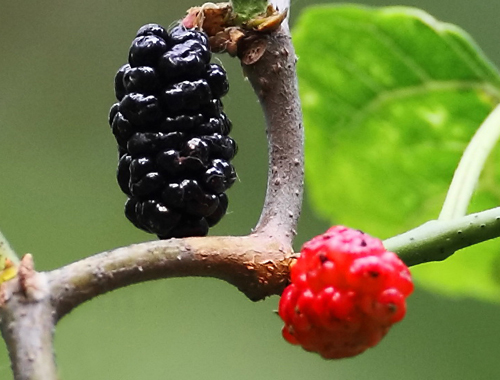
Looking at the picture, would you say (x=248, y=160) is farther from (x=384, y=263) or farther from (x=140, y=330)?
(x=384, y=263)

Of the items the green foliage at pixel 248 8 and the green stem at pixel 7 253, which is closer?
the green stem at pixel 7 253

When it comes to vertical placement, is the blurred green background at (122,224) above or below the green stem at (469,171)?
above

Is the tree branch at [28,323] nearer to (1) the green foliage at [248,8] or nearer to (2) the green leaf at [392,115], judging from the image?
(1) the green foliage at [248,8]

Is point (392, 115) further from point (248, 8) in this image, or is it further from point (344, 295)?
point (344, 295)

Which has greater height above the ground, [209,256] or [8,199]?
[8,199]

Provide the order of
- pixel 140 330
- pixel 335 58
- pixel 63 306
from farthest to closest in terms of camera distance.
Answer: pixel 140 330 → pixel 335 58 → pixel 63 306

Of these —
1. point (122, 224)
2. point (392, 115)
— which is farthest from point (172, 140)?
point (122, 224)

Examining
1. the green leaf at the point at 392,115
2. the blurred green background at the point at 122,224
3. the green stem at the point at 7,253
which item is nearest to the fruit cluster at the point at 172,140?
the green stem at the point at 7,253

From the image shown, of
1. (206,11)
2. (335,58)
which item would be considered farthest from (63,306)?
(335,58)
